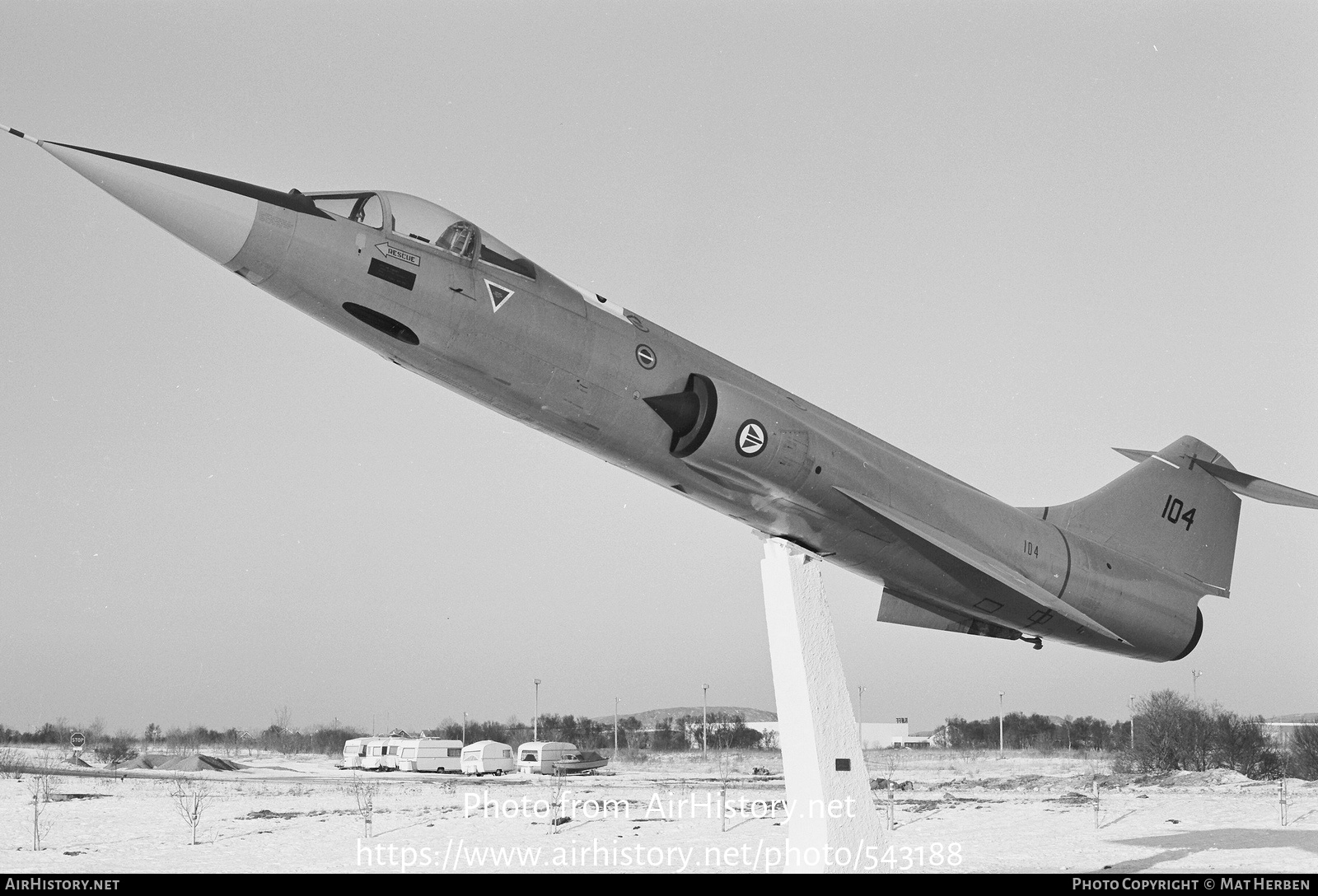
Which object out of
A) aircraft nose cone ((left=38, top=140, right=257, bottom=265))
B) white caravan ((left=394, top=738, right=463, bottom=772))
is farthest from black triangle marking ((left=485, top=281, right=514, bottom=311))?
white caravan ((left=394, top=738, right=463, bottom=772))

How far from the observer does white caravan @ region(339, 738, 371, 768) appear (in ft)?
138

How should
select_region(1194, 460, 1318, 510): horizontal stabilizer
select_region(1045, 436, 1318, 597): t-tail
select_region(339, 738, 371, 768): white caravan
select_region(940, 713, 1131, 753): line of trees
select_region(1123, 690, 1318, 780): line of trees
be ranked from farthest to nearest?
select_region(940, 713, 1131, 753): line of trees
select_region(339, 738, 371, 768): white caravan
select_region(1123, 690, 1318, 780): line of trees
select_region(1045, 436, 1318, 597): t-tail
select_region(1194, 460, 1318, 510): horizontal stabilizer

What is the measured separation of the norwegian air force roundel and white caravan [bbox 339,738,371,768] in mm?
35783

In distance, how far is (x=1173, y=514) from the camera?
14.8 metres

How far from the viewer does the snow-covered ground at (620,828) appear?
50.2ft

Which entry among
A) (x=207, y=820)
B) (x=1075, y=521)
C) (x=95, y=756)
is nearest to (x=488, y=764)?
(x=207, y=820)

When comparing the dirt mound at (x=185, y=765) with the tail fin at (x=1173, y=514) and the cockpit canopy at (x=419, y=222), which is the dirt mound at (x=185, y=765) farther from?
the cockpit canopy at (x=419, y=222)

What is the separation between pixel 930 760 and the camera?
54562 mm

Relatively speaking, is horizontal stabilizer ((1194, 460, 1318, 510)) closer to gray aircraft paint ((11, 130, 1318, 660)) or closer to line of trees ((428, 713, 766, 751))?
gray aircraft paint ((11, 130, 1318, 660))

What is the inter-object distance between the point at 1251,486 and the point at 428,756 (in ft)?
105

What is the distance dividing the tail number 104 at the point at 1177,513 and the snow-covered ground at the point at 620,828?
444 centimetres

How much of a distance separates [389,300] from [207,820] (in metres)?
16.4

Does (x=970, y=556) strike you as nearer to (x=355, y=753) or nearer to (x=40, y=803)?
(x=40, y=803)
